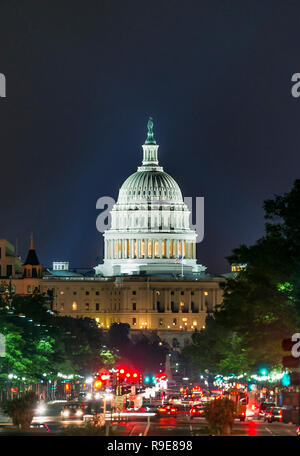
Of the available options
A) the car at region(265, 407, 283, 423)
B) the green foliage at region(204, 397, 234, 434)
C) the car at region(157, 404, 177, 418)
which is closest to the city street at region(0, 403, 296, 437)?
the car at region(265, 407, 283, 423)

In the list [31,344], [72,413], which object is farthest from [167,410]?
[31,344]

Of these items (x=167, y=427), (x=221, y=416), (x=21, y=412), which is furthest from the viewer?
(x=167, y=427)

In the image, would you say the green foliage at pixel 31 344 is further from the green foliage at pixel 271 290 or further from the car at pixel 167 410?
the green foliage at pixel 271 290

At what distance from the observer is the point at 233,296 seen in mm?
111750

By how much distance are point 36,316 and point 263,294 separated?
81257mm

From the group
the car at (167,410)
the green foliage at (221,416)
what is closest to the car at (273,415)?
the car at (167,410)

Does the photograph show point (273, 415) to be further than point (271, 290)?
Yes

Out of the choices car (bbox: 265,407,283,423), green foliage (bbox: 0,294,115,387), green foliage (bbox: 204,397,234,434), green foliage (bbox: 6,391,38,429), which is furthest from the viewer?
green foliage (bbox: 0,294,115,387)

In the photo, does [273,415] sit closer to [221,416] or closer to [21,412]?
[21,412]

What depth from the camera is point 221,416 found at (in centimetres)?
7675

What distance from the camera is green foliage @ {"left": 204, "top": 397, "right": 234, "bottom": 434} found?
76688 mm

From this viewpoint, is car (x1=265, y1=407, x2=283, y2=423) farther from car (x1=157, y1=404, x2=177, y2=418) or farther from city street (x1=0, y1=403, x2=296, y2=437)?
car (x1=157, y1=404, x2=177, y2=418)
